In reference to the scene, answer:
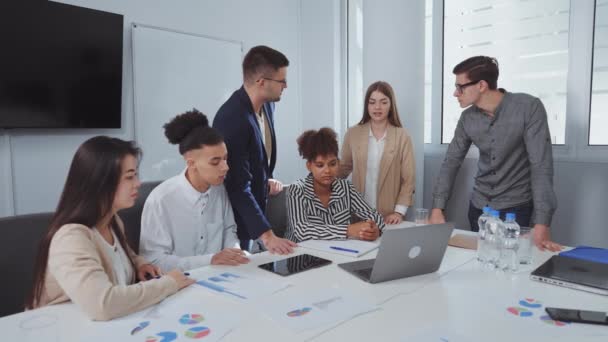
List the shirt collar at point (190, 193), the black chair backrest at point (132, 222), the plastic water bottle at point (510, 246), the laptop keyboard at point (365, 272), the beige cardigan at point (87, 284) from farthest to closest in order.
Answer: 1. the black chair backrest at point (132, 222)
2. the shirt collar at point (190, 193)
3. the plastic water bottle at point (510, 246)
4. the laptop keyboard at point (365, 272)
5. the beige cardigan at point (87, 284)

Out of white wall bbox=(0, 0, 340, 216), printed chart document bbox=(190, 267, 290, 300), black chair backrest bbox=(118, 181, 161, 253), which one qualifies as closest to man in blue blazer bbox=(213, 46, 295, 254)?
printed chart document bbox=(190, 267, 290, 300)

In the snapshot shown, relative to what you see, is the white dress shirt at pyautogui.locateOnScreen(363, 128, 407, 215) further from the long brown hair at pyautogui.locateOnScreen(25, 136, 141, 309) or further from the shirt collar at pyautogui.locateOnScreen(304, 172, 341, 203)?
the long brown hair at pyautogui.locateOnScreen(25, 136, 141, 309)

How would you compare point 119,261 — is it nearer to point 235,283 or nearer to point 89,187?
point 89,187

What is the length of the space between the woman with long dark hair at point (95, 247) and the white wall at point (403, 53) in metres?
2.23

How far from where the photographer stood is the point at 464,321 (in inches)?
41.5

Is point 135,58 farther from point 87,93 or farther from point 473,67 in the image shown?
point 473,67

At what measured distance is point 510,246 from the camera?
150 centimetres

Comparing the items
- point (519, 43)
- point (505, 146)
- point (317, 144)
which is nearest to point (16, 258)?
point (317, 144)

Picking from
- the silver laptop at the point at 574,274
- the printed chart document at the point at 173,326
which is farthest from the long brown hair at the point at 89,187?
the silver laptop at the point at 574,274

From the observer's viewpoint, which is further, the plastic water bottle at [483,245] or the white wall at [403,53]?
the white wall at [403,53]

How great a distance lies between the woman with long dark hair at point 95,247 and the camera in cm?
108

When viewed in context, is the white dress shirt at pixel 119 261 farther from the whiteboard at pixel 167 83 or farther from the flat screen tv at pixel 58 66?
the whiteboard at pixel 167 83

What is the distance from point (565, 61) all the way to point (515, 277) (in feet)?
6.94

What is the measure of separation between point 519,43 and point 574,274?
88.0 inches
